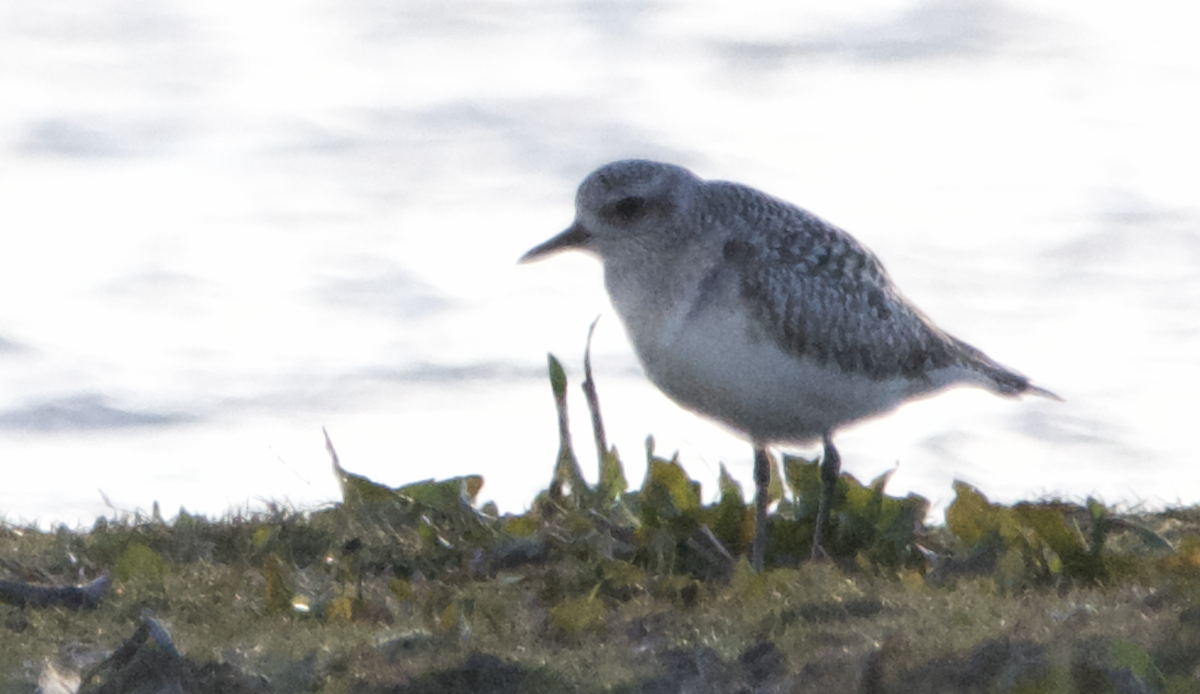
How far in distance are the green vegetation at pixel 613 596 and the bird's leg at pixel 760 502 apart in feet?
0.35

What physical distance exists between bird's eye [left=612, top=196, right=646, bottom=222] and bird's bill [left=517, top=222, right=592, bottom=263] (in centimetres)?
22

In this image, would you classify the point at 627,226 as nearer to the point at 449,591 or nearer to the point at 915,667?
the point at 449,591

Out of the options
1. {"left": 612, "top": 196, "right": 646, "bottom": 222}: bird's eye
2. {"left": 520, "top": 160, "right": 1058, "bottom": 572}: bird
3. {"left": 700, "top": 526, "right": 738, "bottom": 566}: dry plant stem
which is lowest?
{"left": 700, "top": 526, "right": 738, "bottom": 566}: dry plant stem

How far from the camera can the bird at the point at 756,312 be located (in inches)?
256

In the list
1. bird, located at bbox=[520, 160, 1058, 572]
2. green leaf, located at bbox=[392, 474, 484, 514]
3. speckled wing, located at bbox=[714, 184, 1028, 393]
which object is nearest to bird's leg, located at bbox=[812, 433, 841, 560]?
bird, located at bbox=[520, 160, 1058, 572]

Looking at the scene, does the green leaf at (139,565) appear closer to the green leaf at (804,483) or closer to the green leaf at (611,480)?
the green leaf at (611,480)

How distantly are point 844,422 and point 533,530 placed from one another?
5.15 ft

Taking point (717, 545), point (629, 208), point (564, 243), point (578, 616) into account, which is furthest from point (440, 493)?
point (578, 616)

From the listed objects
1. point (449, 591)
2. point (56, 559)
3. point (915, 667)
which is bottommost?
point (56, 559)

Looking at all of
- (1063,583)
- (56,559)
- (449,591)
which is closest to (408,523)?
(449,591)

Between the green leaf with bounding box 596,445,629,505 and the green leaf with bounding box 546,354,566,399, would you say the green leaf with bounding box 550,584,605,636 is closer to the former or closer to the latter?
the green leaf with bounding box 596,445,629,505

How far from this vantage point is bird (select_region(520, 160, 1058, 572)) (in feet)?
21.3

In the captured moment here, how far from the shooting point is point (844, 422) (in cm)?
690

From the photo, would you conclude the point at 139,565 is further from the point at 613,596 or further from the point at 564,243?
the point at 564,243
